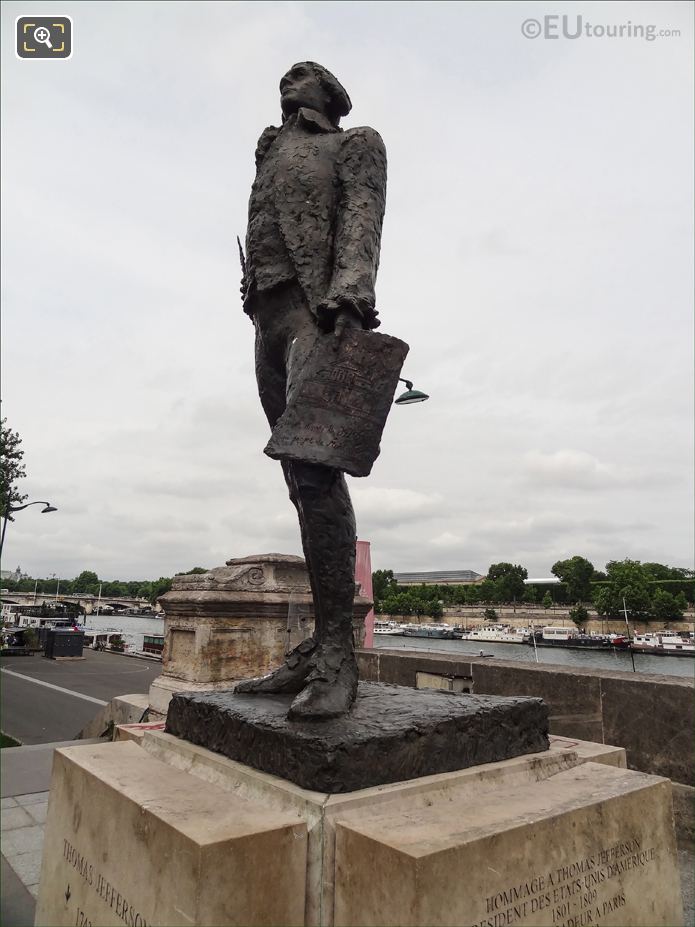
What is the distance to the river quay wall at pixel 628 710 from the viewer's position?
10.7 ft

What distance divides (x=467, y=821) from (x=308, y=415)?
1284mm

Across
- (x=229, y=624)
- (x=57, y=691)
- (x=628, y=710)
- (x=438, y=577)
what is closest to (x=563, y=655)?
(x=57, y=691)

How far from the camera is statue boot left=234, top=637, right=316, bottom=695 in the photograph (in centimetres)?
244

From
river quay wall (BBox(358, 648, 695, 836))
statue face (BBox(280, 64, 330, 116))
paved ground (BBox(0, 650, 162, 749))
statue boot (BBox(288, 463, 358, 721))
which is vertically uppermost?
statue face (BBox(280, 64, 330, 116))

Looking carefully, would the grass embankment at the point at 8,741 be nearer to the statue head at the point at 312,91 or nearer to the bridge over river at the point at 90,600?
the statue head at the point at 312,91

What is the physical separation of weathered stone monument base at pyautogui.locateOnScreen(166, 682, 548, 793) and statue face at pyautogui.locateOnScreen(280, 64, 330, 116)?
8.58 ft

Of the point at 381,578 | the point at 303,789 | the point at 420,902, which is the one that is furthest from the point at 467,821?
the point at 381,578

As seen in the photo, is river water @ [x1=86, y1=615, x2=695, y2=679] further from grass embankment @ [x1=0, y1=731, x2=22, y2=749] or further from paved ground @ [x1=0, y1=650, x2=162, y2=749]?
grass embankment @ [x1=0, y1=731, x2=22, y2=749]

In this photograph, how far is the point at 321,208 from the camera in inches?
96.9

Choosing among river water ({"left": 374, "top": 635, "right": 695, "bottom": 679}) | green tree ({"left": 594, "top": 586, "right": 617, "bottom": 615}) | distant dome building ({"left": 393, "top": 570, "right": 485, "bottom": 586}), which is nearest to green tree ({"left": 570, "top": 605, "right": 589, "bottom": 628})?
green tree ({"left": 594, "top": 586, "right": 617, "bottom": 615})

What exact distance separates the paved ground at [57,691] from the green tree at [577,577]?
6773 centimetres

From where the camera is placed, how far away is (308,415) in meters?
2.04

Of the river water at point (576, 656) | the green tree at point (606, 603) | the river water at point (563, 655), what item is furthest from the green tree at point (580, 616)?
the river water at point (576, 656)

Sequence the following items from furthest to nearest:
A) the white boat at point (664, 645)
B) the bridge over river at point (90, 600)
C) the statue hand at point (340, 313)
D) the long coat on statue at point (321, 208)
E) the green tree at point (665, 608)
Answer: the bridge over river at point (90, 600) < the green tree at point (665, 608) < the white boat at point (664, 645) < the long coat on statue at point (321, 208) < the statue hand at point (340, 313)
